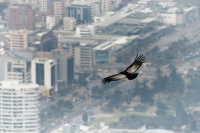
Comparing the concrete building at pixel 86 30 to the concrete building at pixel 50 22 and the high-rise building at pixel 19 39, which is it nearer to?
the concrete building at pixel 50 22

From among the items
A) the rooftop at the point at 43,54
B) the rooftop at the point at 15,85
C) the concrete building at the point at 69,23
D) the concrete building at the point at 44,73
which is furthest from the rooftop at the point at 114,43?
the rooftop at the point at 15,85

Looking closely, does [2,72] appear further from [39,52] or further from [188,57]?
[188,57]

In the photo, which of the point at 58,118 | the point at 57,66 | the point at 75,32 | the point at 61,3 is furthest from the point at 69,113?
the point at 61,3

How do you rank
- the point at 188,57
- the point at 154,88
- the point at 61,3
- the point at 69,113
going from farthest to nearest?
the point at 61,3 → the point at 188,57 → the point at 154,88 → the point at 69,113

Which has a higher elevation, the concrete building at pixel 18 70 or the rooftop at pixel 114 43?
the rooftop at pixel 114 43

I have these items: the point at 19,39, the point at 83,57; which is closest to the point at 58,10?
the point at 19,39

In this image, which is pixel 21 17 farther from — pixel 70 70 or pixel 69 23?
pixel 70 70
